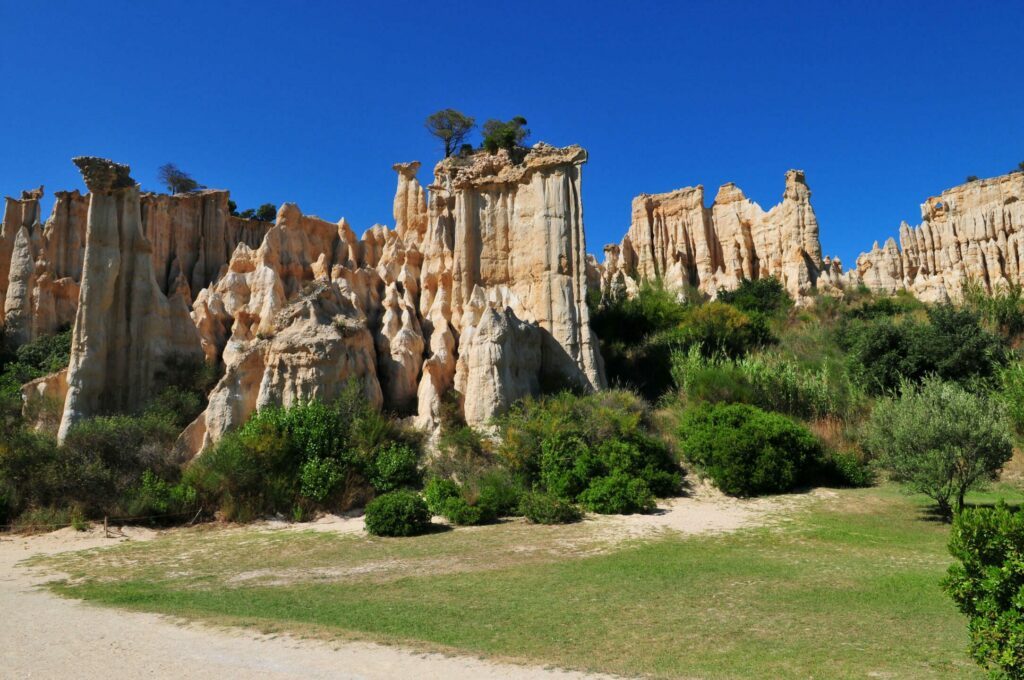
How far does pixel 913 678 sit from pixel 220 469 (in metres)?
16.1

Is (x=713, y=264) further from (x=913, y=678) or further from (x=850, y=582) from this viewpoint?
(x=913, y=678)

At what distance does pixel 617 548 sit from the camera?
12.8 metres

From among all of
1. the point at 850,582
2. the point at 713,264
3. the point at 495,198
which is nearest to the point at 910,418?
the point at 850,582

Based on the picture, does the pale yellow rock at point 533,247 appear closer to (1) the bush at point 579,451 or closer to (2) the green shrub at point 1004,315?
(1) the bush at point 579,451

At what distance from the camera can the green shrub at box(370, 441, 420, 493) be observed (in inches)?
716

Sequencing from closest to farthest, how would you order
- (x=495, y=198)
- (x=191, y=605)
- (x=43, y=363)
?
(x=191, y=605) → (x=495, y=198) → (x=43, y=363)

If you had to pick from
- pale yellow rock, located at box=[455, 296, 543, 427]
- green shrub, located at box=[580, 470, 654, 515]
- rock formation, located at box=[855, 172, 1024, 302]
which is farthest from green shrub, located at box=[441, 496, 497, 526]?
rock formation, located at box=[855, 172, 1024, 302]

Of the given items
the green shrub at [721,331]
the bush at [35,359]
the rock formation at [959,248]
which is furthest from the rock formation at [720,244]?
the bush at [35,359]

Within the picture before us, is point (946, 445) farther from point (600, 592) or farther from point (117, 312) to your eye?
point (117, 312)

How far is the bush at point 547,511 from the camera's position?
51.2ft

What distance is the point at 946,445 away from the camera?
14203mm

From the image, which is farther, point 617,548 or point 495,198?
point 495,198

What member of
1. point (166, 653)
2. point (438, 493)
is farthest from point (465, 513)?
point (166, 653)

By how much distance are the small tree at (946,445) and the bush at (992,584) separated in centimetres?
1003
